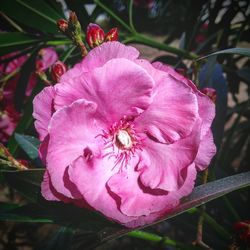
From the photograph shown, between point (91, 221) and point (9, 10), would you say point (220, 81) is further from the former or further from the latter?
Answer: point (9, 10)

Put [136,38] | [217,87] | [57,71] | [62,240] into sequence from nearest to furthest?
1. [57,71]
2. [62,240]
3. [217,87]
4. [136,38]

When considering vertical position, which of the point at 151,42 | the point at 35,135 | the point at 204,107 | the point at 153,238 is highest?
the point at 204,107

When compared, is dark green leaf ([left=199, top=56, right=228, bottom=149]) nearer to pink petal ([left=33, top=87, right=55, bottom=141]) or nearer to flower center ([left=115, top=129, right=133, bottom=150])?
flower center ([left=115, top=129, right=133, bottom=150])

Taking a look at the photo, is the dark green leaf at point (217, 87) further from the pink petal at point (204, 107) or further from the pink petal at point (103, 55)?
the pink petal at point (103, 55)

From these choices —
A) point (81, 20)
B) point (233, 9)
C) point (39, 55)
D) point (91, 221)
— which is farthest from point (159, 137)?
point (233, 9)

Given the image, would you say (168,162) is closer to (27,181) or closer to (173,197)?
(173,197)

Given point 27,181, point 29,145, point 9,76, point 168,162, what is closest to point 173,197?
point 168,162

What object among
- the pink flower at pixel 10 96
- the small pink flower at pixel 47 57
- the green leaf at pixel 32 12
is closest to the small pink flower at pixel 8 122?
the pink flower at pixel 10 96
